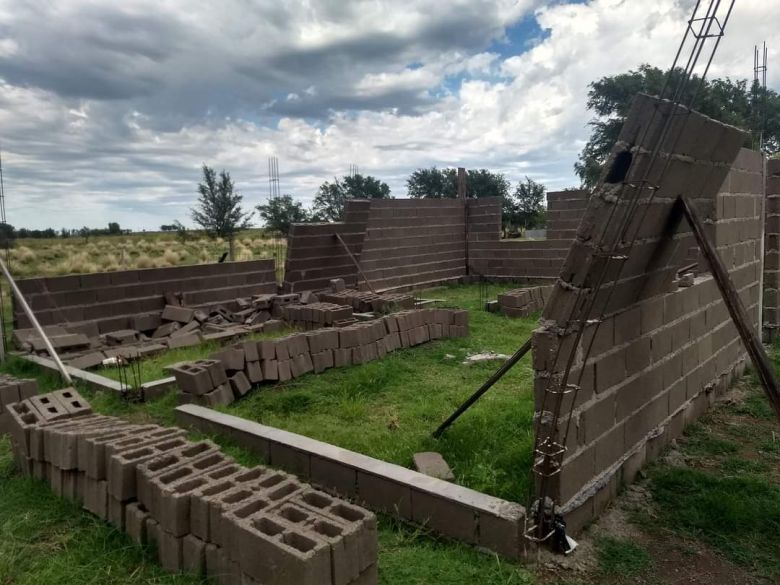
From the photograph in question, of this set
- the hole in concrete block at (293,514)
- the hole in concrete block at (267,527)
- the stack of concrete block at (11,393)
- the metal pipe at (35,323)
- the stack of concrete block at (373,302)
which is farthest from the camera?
the stack of concrete block at (373,302)

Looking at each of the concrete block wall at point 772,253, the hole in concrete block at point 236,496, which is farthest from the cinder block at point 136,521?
the concrete block wall at point 772,253

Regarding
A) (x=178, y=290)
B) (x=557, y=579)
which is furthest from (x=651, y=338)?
(x=178, y=290)

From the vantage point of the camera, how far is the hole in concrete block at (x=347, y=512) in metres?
2.77

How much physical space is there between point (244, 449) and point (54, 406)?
1.64 meters

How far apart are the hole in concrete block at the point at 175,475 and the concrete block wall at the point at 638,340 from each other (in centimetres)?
210

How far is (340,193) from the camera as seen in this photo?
1442 inches

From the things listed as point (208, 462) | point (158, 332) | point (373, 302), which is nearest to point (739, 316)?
point (208, 462)

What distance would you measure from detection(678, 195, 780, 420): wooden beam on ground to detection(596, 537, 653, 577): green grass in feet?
3.73

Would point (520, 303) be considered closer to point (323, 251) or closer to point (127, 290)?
point (323, 251)

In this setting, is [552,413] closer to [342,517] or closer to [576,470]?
[576,470]

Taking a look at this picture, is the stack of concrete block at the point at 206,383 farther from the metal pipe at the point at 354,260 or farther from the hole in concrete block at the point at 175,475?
the metal pipe at the point at 354,260

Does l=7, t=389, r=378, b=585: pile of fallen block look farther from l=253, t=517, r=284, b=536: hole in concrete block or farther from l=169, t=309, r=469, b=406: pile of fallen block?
l=169, t=309, r=469, b=406: pile of fallen block

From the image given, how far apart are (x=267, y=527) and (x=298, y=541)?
0.70 ft

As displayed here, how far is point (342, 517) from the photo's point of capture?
110 inches
